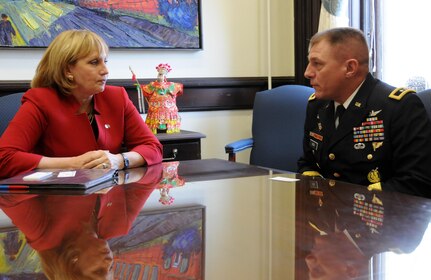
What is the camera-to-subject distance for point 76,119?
2105mm

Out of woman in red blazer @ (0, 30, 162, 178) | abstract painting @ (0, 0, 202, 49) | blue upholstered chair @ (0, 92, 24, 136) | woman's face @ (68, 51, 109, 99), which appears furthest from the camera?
abstract painting @ (0, 0, 202, 49)

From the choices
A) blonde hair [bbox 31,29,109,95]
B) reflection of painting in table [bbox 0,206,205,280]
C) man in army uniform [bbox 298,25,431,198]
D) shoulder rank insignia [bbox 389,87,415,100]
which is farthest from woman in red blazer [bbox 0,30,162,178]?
shoulder rank insignia [bbox 389,87,415,100]

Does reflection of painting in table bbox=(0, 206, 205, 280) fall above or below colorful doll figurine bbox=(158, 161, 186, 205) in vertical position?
above

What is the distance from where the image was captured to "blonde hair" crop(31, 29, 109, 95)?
2176 millimetres

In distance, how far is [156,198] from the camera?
1381mm

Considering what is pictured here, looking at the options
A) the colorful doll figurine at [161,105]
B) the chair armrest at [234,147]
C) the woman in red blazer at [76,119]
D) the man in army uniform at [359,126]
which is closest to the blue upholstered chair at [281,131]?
the chair armrest at [234,147]

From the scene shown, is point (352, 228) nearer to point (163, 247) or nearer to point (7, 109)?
point (163, 247)

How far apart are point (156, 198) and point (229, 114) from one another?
8.53 ft

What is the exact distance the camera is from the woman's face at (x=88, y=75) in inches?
85.6

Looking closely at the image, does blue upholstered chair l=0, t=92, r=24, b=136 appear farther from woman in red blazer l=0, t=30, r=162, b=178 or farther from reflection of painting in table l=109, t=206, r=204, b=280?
reflection of painting in table l=109, t=206, r=204, b=280

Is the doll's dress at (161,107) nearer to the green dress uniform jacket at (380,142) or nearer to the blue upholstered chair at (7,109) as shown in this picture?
the blue upholstered chair at (7,109)

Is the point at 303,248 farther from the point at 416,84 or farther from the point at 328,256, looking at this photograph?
the point at 416,84

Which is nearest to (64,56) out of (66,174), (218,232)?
(66,174)

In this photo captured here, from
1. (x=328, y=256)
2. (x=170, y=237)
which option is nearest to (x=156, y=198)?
(x=170, y=237)
